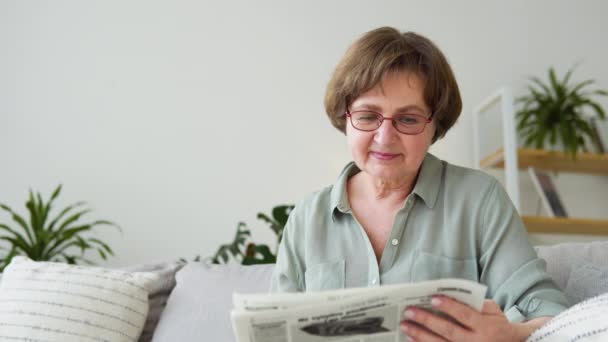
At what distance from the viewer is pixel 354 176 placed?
1.38 metres

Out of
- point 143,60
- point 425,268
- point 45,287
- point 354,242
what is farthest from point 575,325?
point 143,60

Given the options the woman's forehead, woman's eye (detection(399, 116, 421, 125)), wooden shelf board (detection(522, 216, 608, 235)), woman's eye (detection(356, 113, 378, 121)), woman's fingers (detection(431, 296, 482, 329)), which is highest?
the woman's forehead

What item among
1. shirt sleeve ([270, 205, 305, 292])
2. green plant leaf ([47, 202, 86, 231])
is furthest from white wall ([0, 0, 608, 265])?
shirt sleeve ([270, 205, 305, 292])

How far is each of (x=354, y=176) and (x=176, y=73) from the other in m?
1.74

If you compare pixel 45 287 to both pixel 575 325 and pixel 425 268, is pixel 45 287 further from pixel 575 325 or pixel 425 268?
pixel 575 325

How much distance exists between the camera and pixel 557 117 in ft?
9.62

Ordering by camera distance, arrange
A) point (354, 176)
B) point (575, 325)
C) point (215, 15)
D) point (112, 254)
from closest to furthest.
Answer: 1. point (575, 325)
2. point (354, 176)
3. point (112, 254)
4. point (215, 15)

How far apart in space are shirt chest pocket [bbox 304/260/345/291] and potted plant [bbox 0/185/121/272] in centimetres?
151

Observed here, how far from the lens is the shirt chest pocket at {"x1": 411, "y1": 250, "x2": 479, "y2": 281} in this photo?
1147 mm

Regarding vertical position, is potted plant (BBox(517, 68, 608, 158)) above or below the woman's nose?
below

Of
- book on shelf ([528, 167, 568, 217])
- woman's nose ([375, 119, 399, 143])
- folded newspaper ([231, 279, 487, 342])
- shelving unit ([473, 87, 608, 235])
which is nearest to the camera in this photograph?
folded newspaper ([231, 279, 487, 342])

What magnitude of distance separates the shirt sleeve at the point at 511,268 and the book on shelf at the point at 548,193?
1858mm

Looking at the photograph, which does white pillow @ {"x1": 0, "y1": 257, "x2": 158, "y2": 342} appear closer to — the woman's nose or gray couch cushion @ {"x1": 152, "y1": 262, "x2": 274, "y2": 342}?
gray couch cushion @ {"x1": 152, "y1": 262, "x2": 274, "y2": 342}

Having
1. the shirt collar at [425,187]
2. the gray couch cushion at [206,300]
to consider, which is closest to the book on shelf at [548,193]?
the gray couch cushion at [206,300]
